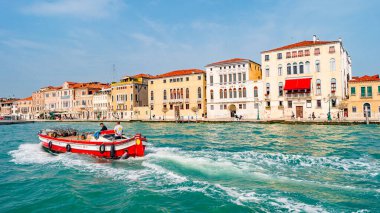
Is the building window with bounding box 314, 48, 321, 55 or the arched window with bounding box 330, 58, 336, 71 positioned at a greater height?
the building window with bounding box 314, 48, 321, 55

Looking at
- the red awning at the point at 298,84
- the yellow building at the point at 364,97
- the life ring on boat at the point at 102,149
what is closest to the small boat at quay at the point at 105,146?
the life ring on boat at the point at 102,149

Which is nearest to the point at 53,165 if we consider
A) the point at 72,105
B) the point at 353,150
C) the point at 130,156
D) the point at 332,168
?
the point at 130,156

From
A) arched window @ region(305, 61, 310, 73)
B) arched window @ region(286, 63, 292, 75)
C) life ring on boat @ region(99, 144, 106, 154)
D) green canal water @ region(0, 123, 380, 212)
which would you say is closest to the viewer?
green canal water @ region(0, 123, 380, 212)

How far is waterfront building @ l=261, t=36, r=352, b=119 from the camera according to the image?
37688mm

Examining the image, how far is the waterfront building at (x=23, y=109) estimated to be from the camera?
82.9 m

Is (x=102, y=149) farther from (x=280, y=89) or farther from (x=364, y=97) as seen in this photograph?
(x=364, y=97)

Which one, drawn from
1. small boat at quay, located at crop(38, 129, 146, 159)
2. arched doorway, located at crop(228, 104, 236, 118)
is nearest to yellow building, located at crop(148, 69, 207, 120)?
arched doorway, located at crop(228, 104, 236, 118)

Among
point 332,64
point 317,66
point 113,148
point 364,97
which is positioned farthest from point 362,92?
point 113,148

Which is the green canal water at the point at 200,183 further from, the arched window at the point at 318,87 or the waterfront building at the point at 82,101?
the waterfront building at the point at 82,101

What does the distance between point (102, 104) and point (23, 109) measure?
34.5 meters

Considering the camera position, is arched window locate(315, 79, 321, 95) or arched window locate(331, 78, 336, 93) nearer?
arched window locate(331, 78, 336, 93)

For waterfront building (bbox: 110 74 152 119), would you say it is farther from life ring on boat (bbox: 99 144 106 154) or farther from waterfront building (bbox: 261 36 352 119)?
life ring on boat (bbox: 99 144 106 154)

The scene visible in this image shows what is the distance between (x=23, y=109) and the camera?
85.1 meters

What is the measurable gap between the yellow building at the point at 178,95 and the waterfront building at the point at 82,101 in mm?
19823
